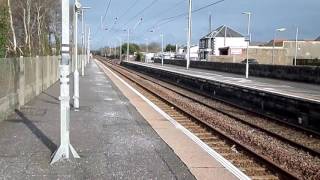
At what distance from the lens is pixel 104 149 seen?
35.4 feet

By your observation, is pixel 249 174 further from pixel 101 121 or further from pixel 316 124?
pixel 316 124

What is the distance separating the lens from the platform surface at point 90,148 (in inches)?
344

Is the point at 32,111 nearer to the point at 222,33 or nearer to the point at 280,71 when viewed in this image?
the point at 280,71

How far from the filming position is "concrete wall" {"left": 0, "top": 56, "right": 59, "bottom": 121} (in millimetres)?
14477

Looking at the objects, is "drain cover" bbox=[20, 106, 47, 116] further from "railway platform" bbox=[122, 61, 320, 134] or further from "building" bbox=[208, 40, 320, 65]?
"building" bbox=[208, 40, 320, 65]

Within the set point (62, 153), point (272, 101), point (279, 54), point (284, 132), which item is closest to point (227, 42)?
point (279, 54)

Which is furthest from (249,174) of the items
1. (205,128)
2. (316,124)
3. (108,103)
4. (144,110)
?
(108,103)

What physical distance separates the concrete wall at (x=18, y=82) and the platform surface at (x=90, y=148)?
39 centimetres

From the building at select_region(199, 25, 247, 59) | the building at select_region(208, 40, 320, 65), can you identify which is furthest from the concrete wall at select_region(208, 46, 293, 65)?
the building at select_region(199, 25, 247, 59)

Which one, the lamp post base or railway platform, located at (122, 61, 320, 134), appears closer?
the lamp post base

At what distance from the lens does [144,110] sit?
19.4 meters

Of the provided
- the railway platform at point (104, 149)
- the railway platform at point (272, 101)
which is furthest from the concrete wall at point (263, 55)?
the railway platform at point (104, 149)

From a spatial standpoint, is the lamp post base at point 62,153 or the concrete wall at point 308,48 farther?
the concrete wall at point 308,48

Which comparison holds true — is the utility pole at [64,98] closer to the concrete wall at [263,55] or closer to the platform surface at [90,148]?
the platform surface at [90,148]
